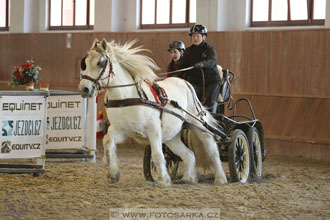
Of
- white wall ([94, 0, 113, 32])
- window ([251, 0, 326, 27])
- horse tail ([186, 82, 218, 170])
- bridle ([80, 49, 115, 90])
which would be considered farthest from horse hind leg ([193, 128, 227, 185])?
white wall ([94, 0, 113, 32])

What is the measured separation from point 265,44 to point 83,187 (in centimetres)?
640

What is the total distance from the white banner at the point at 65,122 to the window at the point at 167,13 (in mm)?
5024

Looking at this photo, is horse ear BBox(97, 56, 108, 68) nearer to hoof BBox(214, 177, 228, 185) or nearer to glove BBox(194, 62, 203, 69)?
glove BBox(194, 62, 203, 69)

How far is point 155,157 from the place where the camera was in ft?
20.2

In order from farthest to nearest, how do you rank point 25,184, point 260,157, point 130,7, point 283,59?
point 130,7
point 283,59
point 260,157
point 25,184

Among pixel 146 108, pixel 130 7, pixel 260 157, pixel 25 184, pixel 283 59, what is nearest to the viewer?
pixel 146 108

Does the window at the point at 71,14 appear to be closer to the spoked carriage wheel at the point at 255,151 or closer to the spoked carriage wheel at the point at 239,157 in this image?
the spoked carriage wheel at the point at 255,151

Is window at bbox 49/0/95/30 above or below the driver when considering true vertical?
above

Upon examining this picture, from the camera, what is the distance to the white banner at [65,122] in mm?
8891

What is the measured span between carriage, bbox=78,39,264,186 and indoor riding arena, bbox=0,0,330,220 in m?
0.02

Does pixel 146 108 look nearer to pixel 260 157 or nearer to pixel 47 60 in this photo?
pixel 260 157

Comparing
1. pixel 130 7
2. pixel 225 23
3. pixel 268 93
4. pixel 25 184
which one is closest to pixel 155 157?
pixel 25 184

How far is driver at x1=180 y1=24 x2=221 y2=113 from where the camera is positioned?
727 cm

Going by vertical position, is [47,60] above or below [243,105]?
above
